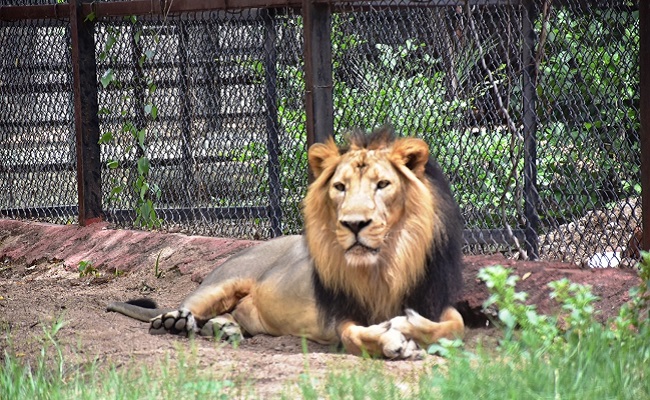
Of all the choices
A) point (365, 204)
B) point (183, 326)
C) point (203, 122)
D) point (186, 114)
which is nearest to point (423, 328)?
point (365, 204)

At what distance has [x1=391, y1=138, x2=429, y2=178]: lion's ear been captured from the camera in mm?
4727

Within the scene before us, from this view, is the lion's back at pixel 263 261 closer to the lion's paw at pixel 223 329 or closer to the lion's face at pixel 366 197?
the lion's paw at pixel 223 329

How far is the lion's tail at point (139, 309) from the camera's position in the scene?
5.78 metres

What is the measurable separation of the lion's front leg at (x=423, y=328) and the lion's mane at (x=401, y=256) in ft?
0.33

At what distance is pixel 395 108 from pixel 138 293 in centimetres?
198

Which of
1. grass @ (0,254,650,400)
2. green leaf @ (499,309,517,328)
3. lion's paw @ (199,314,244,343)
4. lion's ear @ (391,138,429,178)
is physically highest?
lion's ear @ (391,138,429,178)

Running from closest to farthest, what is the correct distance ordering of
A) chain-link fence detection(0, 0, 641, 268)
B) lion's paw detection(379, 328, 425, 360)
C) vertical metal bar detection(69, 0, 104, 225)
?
lion's paw detection(379, 328, 425, 360) → chain-link fence detection(0, 0, 641, 268) → vertical metal bar detection(69, 0, 104, 225)

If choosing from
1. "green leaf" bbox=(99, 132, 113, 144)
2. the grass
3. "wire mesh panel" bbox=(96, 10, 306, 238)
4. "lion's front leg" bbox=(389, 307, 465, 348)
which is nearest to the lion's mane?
"lion's front leg" bbox=(389, 307, 465, 348)

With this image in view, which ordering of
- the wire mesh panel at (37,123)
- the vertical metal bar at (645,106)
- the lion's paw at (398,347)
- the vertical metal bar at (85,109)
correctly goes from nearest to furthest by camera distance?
the lion's paw at (398,347) < the vertical metal bar at (645,106) < the vertical metal bar at (85,109) < the wire mesh panel at (37,123)

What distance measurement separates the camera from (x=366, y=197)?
457 centimetres

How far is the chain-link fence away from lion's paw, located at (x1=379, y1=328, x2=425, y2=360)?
1485 mm

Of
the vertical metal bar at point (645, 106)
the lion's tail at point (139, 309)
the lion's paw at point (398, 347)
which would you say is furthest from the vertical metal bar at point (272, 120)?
the vertical metal bar at point (645, 106)

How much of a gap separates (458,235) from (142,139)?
11.2ft

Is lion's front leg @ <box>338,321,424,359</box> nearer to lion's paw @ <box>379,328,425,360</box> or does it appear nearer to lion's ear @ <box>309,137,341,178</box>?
lion's paw @ <box>379,328,425,360</box>
